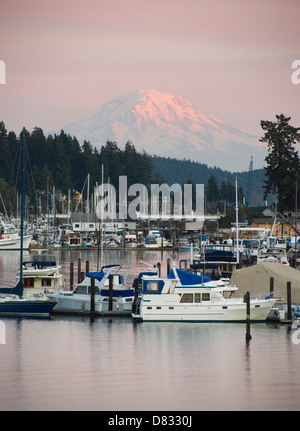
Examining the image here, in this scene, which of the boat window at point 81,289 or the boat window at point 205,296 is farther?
the boat window at point 81,289

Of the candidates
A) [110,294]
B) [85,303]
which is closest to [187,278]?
[110,294]

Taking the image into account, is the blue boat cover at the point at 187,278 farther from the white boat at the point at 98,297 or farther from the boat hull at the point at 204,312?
the white boat at the point at 98,297

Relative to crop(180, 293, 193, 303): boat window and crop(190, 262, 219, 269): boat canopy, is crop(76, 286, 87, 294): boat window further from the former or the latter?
crop(190, 262, 219, 269): boat canopy

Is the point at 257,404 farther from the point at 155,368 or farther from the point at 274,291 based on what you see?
the point at 274,291

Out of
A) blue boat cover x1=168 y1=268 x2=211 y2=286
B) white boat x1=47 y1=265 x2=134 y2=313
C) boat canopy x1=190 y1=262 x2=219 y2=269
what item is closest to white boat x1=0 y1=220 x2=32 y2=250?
boat canopy x1=190 y1=262 x2=219 y2=269

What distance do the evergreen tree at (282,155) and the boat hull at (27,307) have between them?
86.5 m

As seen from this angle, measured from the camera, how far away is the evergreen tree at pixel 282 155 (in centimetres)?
13700

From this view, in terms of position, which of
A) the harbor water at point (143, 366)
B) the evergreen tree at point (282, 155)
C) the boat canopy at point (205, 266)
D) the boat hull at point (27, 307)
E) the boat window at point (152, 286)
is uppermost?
the evergreen tree at point (282, 155)

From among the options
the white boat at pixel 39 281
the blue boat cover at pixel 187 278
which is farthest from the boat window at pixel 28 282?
the blue boat cover at pixel 187 278

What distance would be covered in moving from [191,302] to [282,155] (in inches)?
3525

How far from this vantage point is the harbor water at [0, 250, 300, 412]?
119ft

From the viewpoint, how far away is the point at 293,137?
137875mm
